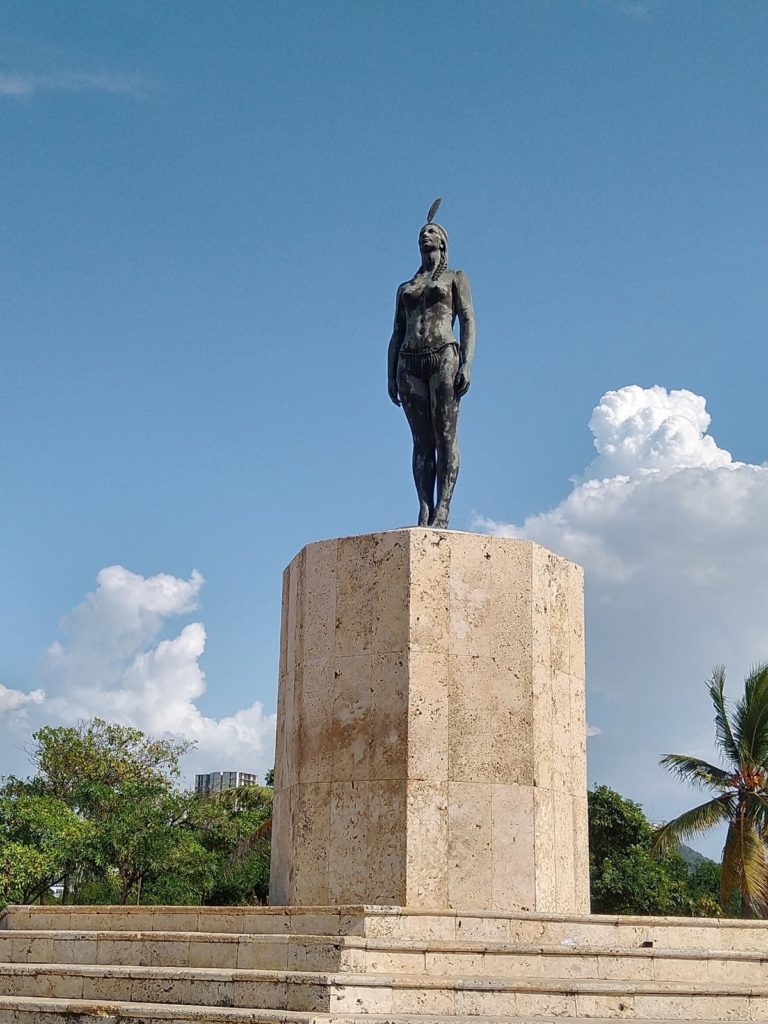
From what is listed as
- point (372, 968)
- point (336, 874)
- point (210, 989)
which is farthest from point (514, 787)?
point (210, 989)

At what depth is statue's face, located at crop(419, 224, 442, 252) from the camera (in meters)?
13.6

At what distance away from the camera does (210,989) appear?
30.3 feet

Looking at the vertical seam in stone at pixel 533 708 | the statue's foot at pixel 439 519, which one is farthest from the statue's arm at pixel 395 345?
the vertical seam in stone at pixel 533 708

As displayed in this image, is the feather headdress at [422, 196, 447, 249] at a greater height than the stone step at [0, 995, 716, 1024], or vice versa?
the feather headdress at [422, 196, 447, 249]

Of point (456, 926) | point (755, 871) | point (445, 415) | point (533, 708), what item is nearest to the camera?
point (456, 926)

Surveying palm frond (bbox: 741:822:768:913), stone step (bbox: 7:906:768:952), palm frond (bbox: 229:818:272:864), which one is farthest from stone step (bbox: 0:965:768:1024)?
palm frond (bbox: 229:818:272:864)

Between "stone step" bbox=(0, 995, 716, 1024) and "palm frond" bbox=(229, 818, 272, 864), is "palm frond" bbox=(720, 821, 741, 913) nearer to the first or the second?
"palm frond" bbox=(229, 818, 272, 864)

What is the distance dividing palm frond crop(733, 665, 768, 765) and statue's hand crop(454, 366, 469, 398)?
16.8m

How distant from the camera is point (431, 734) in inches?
453

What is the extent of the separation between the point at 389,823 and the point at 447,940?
1.48 metres

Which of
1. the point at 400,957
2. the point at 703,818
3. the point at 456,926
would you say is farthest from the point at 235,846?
the point at 400,957

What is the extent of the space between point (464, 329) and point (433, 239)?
1062 mm

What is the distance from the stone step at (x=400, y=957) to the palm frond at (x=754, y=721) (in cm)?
1769

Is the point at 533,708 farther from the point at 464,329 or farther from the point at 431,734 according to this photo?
the point at 464,329
